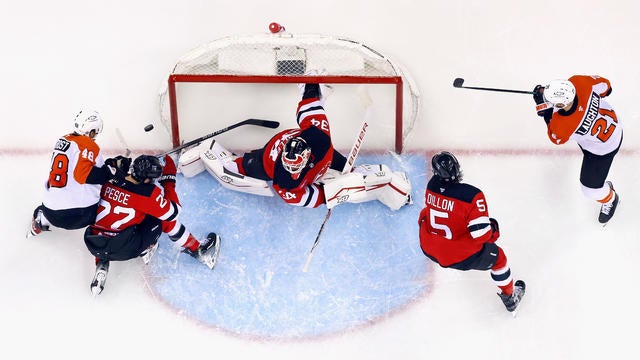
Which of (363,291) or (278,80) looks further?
(363,291)

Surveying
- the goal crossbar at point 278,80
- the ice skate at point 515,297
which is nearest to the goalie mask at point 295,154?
the goal crossbar at point 278,80

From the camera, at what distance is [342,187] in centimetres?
387

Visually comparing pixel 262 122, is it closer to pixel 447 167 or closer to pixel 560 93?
pixel 447 167

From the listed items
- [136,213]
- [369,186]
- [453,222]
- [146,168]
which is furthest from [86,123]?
[453,222]

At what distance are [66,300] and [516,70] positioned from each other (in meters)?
2.71

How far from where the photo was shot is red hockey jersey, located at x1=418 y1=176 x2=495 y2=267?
3463 millimetres

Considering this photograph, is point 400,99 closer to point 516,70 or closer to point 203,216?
point 516,70

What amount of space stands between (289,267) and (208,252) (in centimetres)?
43

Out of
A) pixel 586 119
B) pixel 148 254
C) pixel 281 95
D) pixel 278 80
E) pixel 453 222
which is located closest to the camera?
pixel 453 222

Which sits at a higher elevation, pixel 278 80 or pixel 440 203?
pixel 278 80

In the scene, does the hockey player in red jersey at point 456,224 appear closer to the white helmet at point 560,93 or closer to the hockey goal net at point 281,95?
the white helmet at point 560,93

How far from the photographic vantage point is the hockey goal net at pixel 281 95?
13.3 ft

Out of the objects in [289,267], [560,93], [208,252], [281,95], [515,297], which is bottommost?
[515,297]

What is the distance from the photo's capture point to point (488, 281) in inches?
162
